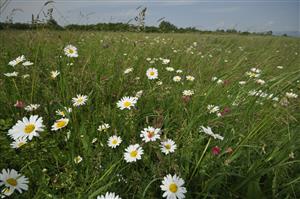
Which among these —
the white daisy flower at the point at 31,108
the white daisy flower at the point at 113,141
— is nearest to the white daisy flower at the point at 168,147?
the white daisy flower at the point at 113,141

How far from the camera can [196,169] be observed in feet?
3.82

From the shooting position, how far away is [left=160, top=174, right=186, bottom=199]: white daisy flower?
0.94 meters

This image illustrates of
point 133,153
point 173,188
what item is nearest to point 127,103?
point 133,153

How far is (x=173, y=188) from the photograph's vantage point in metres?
A: 0.97

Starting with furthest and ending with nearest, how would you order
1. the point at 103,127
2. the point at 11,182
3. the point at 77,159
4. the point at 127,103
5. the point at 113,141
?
the point at 127,103
the point at 103,127
the point at 113,141
the point at 77,159
the point at 11,182

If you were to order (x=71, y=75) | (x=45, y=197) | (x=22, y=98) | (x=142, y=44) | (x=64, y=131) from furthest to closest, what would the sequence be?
1. (x=142, y=44)
2. (x=71, y=75)
3. (x=22, y=98)
4. (x=64, y=131)
5. (x=45, y=197)

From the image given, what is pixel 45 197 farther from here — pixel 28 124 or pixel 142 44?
pixel 142 44

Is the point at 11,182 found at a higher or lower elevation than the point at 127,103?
lower

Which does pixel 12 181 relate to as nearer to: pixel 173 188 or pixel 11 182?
pixel 11 182

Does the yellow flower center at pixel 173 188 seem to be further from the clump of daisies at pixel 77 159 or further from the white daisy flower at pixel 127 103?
the white daisy flower at pixel 127 103

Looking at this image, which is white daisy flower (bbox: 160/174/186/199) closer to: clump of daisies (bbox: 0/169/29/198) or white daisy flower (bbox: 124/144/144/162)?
white daisy flower (bbox: 124/144/144/162)

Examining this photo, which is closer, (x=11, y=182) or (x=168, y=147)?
(x=11, y=182)

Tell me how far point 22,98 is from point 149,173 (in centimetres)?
117

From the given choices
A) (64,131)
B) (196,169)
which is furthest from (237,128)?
(64,131)
